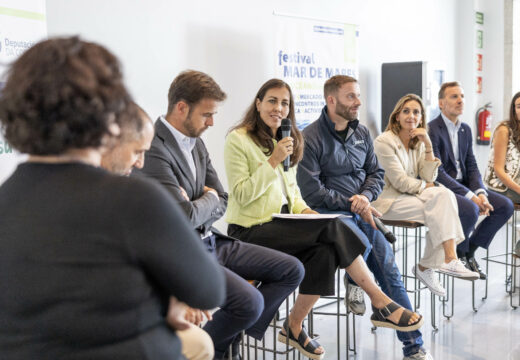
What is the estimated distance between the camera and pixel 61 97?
1.01 m

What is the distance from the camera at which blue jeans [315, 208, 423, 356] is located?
3.19m

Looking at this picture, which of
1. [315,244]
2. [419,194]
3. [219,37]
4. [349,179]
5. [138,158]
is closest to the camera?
[138,158]

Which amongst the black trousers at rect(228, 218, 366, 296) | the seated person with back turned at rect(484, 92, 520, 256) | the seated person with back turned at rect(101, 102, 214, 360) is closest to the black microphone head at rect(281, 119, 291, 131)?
the black trousers at rect(228, 218, 366, 296)

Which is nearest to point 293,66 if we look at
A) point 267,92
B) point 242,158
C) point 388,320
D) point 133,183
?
point 267,92

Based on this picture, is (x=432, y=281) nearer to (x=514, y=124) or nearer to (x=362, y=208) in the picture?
(x=362, y=208)

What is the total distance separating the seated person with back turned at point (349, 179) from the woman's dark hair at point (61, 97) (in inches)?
91.6

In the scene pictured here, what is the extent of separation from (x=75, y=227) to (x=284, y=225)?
6.33 ft

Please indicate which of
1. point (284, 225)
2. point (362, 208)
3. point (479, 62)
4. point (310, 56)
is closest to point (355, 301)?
point (362, 208)

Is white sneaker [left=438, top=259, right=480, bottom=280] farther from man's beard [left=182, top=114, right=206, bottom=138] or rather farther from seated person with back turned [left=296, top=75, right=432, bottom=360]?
man's beard [left=182, top=114, right=206, bottom=138]

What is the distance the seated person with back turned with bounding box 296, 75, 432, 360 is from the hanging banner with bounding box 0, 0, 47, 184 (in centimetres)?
151

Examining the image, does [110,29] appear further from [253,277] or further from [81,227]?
[81,227]

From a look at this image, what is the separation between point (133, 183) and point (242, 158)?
6.19 feet

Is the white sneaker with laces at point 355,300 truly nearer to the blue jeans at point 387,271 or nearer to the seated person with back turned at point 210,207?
the blue jeans at point 387,271

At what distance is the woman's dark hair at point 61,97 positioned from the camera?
1013mm
